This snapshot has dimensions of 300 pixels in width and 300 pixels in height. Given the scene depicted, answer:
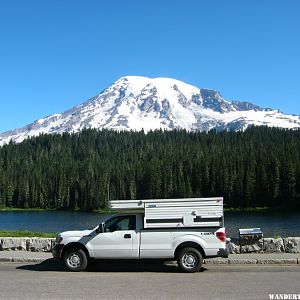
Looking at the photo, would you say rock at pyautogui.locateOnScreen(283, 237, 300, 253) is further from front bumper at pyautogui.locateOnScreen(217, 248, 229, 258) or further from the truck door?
the truck door

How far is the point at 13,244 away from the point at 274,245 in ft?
37.1

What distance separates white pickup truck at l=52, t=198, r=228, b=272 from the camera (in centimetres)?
1677

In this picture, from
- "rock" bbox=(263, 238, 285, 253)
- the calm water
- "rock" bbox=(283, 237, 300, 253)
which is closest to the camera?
"rock" bbox=(283, 237, 300, 253)

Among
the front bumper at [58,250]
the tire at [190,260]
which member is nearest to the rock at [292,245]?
the tire at [190,260]

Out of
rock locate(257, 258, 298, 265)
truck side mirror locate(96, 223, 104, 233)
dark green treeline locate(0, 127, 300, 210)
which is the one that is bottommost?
rock locate(257, 258, 298, 265)

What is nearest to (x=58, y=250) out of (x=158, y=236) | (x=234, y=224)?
(x=158, y=236)

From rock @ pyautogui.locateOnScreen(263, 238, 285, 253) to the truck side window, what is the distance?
601cm

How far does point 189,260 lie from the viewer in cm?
1675

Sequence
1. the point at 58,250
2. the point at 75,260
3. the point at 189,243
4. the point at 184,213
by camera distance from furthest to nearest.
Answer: the point at 58,250 → the point at 75,260 → the point at 184,213 → the point at 189,243

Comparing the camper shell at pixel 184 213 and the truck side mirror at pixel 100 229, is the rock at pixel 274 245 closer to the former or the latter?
the camper shell at pixel 184 213

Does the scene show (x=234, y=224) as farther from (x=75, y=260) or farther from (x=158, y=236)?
(x=75, y=260)

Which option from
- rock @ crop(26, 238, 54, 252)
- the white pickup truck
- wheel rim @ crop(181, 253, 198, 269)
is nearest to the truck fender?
the white pickup truck

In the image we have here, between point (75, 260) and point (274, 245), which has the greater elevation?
point (274, 245)

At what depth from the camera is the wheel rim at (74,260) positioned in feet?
56.9
